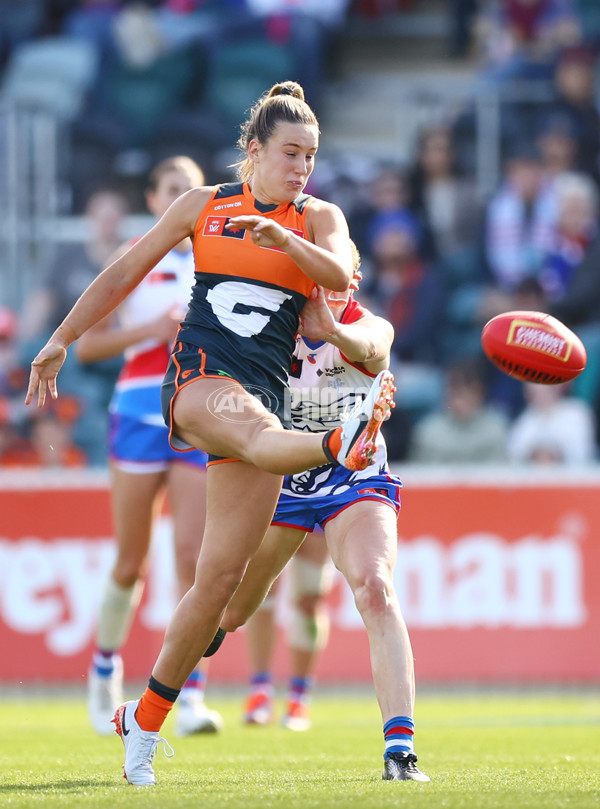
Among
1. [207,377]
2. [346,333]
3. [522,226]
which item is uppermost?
[522,226]

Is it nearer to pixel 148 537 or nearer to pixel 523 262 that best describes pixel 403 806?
pixel 148 537

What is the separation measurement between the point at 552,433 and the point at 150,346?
4819mm

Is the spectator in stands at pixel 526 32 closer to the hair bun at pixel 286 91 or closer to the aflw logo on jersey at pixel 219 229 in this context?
the hair bun at pixel 286 91

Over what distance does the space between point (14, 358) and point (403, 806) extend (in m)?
8.60

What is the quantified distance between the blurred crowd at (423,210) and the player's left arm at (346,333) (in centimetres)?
589

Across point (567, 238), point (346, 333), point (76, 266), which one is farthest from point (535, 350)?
point (76, 266)

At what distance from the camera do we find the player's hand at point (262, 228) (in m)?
4.25

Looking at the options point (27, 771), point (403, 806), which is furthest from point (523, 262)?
point (403, 806)

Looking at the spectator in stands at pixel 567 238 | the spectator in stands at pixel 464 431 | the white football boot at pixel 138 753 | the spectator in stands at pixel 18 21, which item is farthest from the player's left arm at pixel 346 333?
the spectator in stands at pixel 18 21

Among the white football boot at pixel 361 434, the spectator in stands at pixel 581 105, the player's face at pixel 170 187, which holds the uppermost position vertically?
the spectator in stands at pixel 581 105

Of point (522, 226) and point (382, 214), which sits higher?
point (382, 214)

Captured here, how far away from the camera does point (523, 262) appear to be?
12.3m

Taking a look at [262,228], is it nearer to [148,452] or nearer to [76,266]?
[148,452]

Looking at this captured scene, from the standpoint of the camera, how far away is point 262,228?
426cm
